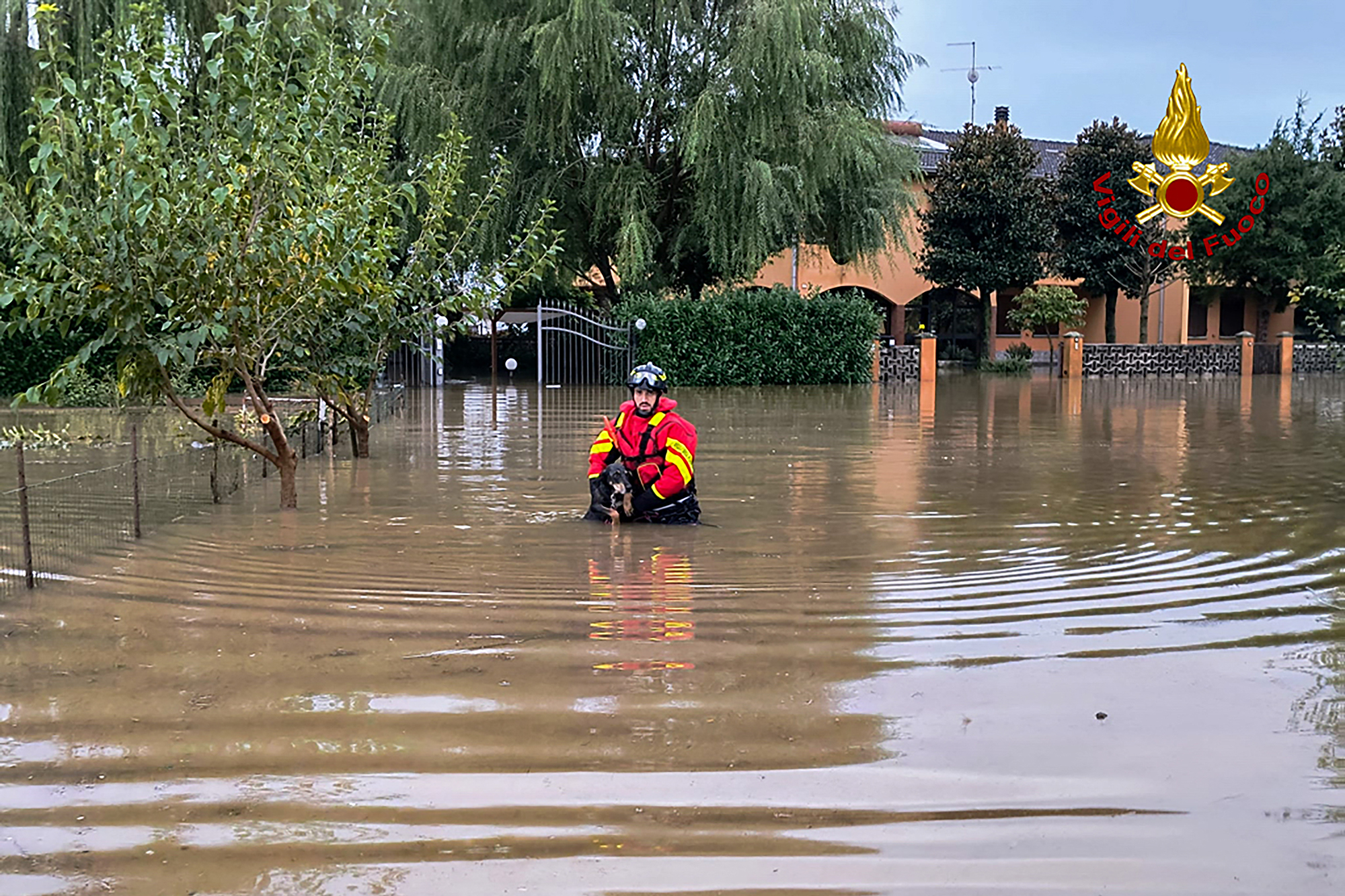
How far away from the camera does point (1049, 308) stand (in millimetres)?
38344

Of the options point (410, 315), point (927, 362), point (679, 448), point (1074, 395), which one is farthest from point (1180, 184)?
point (679, 448)

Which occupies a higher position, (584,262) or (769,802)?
(584,262)

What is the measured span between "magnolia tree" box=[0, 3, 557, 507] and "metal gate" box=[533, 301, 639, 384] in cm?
1776

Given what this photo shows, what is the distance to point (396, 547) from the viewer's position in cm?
852

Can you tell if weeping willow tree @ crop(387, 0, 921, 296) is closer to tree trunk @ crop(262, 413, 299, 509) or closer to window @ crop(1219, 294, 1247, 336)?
tree trunk @ crop(262, 413, 299, 509)

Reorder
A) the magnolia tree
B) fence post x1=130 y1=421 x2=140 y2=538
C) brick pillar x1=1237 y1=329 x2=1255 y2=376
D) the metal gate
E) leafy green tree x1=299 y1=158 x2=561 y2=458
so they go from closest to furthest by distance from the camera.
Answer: the magnolia tree
fence post x1=130 y1=421 x2=140 y2=538
leafy green tree x1=299 y1=158 x2=561 y2=458
the metal gate
brick pillar x1=1237 y1=329 x2=1255 y2=376

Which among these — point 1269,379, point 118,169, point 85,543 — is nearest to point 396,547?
point 85,543

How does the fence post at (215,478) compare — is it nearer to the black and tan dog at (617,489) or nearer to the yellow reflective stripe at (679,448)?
the black and tan dog at (617,489)

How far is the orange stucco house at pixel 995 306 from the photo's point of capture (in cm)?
3984

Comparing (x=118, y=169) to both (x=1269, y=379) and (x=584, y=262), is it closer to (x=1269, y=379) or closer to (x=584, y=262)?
(x=584, y=262)

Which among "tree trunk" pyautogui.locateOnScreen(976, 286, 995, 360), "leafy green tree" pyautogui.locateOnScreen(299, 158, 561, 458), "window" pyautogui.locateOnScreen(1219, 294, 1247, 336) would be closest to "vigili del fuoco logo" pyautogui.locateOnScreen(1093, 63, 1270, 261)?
"tree trunk" pyautogui.locateOnScreen(976, 286, 995, 360)

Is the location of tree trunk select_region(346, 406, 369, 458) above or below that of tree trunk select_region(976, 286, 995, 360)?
below

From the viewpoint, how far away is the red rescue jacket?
9.34 meters

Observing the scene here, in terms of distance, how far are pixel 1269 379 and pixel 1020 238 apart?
7.58 metres
